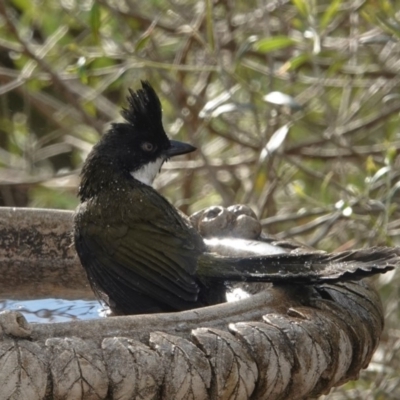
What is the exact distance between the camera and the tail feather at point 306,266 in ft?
9.92

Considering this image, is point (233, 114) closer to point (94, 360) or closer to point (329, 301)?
point (329, 301)

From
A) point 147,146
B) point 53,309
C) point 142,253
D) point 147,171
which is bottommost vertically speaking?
point 53,309

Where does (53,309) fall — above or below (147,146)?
below

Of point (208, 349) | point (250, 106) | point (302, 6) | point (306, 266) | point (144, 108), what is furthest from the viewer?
point (250, 106)

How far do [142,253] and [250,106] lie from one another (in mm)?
1505

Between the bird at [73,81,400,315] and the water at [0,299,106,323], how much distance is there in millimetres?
104

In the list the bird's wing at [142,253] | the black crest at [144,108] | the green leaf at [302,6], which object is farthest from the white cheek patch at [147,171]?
the green leaf at [302,6]

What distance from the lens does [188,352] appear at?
8.18 ft

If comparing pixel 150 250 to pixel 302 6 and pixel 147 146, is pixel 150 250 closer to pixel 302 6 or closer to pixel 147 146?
pixel 147 146

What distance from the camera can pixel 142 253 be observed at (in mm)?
3656

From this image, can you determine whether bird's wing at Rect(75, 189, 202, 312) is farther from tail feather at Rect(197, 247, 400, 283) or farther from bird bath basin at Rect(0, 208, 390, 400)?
bird bath basin at Rect(0, 208, 390, 400)

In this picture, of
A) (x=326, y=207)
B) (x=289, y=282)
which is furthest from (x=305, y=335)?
(x=326, y=207)

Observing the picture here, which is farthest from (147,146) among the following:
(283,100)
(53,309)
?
(53,309)

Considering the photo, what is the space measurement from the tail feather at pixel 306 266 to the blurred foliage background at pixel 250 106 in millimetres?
1428
